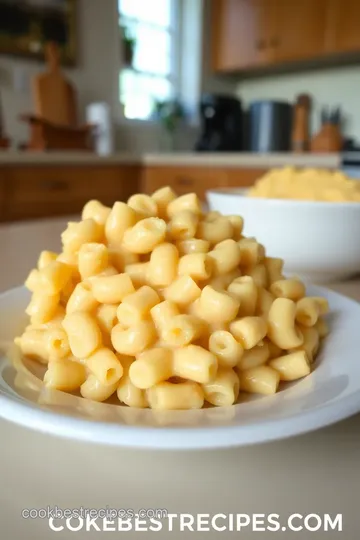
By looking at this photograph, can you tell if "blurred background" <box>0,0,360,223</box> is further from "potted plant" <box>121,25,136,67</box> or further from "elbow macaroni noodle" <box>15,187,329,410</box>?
"elbow macaroni noodle" <box>15,187,329,410</box>

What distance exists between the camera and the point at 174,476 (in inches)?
13.2

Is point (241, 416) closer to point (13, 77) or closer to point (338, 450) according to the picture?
point (338, 450)

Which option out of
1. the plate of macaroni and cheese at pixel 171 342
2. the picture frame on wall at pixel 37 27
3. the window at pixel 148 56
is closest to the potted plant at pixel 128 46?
the window at pixel 148 56

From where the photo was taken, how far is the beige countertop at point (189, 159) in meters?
2.39

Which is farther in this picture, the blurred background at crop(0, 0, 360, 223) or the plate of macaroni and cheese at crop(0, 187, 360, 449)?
the blurred background at crop(0, 0, 360, 223)

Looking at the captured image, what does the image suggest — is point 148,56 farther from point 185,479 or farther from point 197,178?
point 185,479

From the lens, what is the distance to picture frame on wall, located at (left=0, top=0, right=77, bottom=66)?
107 inches

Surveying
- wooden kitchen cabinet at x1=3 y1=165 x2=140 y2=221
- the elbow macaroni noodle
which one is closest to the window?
wooden kitchen cabinet at x1=3 y1=165 x2=140 y2=221

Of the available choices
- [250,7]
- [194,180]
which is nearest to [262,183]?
[194,180]

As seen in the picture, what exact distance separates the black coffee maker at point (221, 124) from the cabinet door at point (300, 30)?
1.38ft

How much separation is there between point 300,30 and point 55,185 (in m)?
1.78

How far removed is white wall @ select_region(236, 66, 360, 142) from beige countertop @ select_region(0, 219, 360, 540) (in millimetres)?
3199

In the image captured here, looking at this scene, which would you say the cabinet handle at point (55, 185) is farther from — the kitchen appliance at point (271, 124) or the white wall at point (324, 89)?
the white wall at point (324, 89)

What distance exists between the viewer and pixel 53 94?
2.83 metres
